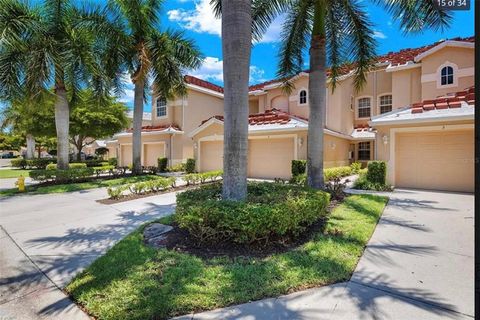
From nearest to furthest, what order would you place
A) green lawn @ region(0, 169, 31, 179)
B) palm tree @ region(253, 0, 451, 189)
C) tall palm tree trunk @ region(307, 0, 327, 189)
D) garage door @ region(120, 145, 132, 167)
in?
palm tree @ region(253, 0, 451, 189), tall palm tree trunk @ region(307, 0, 327, 189), green lawn @ region(0, 169, 31, 179), garage door @ region(120, 145, 132, 167)

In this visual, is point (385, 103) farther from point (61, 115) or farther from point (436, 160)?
point (61, 115)

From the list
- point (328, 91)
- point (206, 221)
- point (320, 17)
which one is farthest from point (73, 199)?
A: point (328, 91)

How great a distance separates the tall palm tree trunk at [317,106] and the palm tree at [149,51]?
31.8ft

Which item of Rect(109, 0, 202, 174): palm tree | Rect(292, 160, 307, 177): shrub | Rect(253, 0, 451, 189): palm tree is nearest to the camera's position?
Rect(253, 0, 451, 189): palm tree

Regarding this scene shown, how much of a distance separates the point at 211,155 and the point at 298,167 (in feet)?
24.8

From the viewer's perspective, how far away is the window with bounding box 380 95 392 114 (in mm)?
19406

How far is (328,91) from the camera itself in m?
19.5

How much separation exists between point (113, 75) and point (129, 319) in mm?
16123

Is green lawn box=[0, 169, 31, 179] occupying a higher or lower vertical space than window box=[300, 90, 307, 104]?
lower

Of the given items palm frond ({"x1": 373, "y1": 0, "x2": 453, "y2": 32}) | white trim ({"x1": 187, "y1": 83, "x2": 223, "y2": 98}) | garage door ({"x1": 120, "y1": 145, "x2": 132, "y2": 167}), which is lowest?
garage door ({"x1": 120, "y1": 145, "x2": 132, "y2": 167})

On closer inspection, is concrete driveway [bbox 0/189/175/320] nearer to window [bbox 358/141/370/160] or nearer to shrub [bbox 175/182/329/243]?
shrub [bbox 175/182/329/243]

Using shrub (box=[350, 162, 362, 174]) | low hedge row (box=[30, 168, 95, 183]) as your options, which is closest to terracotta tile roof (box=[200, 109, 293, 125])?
shrub (box=[350, 162, 362, 174])

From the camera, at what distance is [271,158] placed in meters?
17.5

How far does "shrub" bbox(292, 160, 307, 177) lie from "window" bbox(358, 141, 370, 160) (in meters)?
8.16
